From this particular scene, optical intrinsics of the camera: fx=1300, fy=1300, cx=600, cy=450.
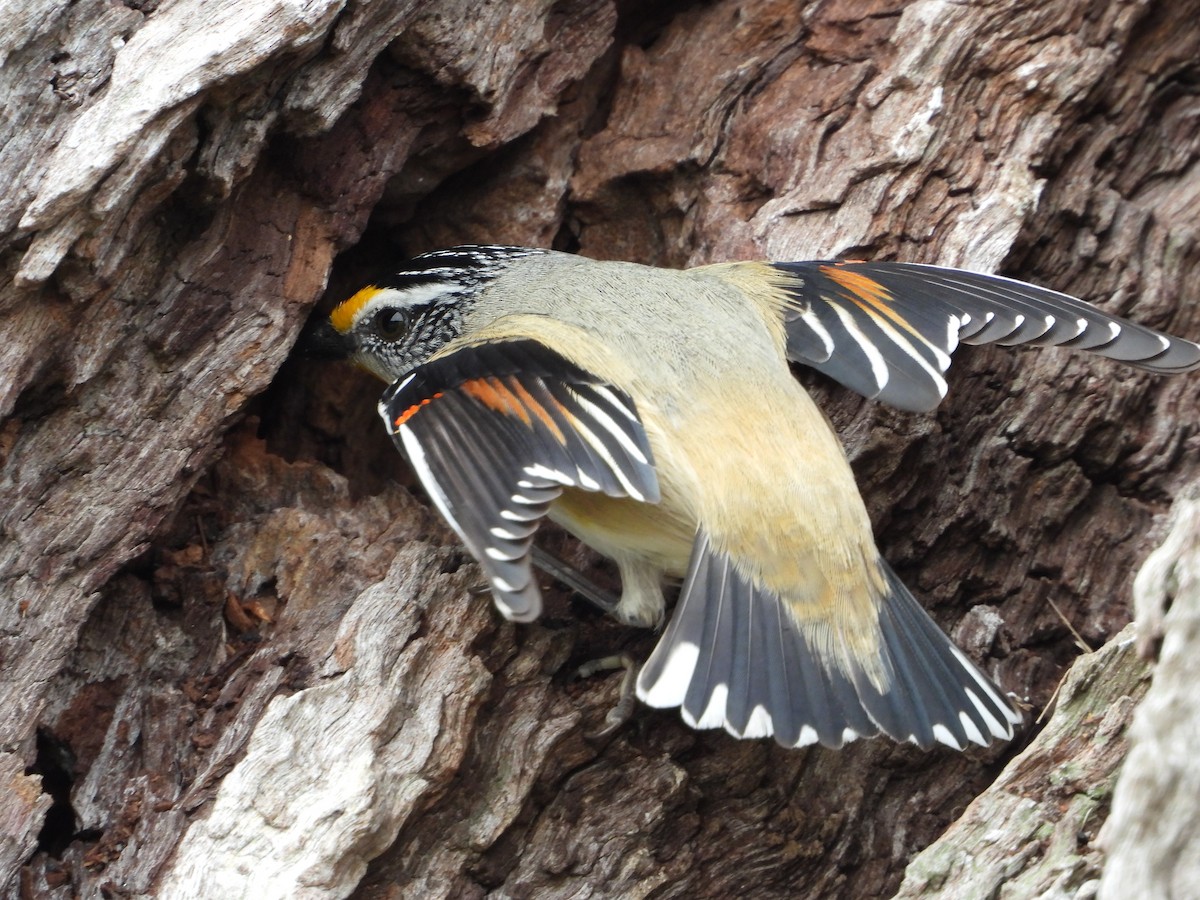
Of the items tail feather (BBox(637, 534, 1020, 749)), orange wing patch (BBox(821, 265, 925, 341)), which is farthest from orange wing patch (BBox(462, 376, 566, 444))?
orange wing patch (BBox(821, 265, 925, 341))

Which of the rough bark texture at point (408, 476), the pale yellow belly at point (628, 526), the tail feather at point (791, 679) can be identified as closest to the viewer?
the tail feather at point (791, 679)

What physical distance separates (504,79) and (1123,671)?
2.85m

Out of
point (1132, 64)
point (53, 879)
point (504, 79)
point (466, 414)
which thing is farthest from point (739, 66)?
point (53, 879)

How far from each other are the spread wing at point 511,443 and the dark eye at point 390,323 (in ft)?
2.31

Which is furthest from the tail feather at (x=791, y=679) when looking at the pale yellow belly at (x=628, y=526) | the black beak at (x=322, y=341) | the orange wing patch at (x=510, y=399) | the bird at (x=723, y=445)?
the black beak at (x=322, y=341)

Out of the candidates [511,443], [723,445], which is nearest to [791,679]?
[723,445]

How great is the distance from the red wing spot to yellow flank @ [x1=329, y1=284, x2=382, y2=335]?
37.3 inches

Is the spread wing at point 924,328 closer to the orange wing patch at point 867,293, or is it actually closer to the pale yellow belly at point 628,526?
the orange wing patch at point 867,293

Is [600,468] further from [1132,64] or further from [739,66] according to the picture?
[1132,64]

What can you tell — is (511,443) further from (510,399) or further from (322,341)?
(322,341)

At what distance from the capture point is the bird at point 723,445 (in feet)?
11.4

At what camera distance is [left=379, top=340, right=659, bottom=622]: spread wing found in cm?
330

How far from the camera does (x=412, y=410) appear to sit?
3.70 m

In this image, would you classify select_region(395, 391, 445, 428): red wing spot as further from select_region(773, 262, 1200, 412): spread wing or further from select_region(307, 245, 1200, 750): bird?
select_region(773, 262, 1200, 412): spread wing
